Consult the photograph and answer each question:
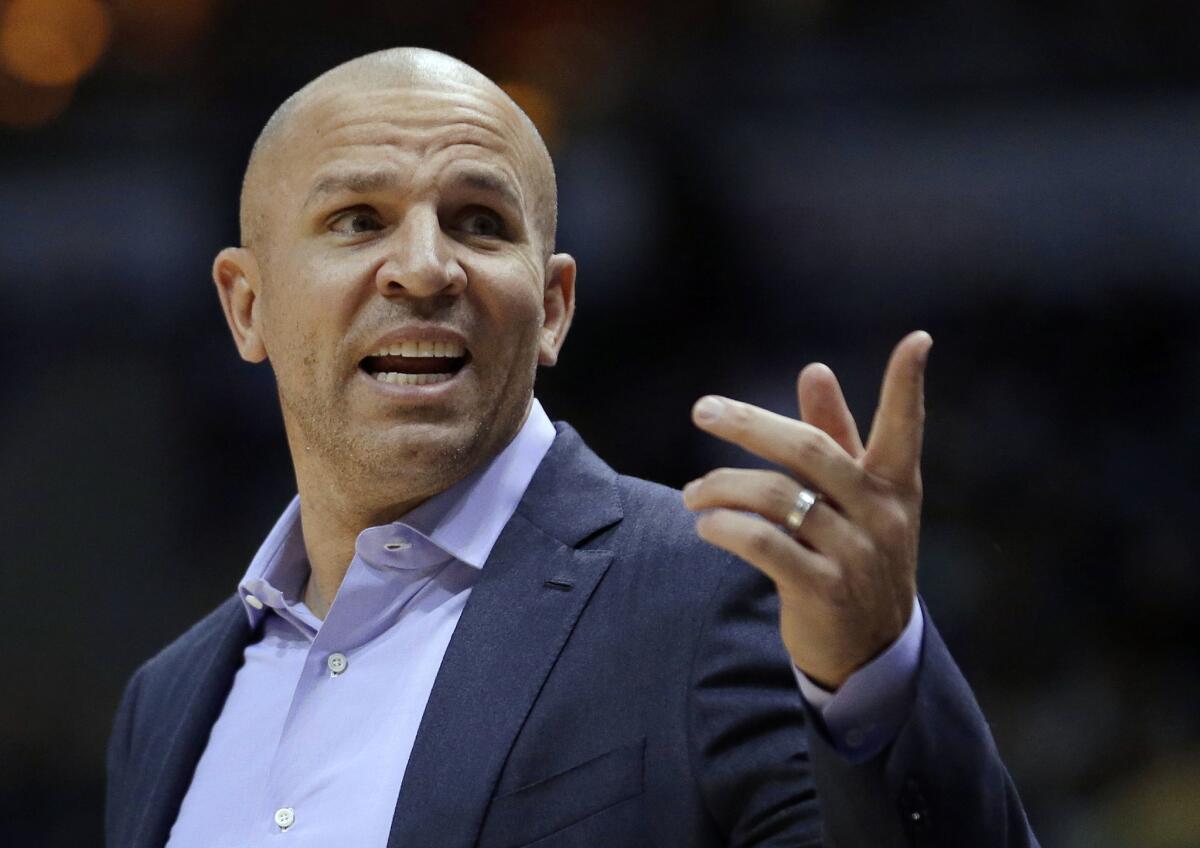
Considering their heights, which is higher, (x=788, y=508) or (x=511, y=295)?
(x=511, y=295)

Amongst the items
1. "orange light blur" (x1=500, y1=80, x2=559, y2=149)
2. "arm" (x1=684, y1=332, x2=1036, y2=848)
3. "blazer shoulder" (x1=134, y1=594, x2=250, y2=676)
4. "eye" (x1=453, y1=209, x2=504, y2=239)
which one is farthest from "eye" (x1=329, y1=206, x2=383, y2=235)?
"orange light blur" (x1=500, y1=80, x2=559, y2=149)

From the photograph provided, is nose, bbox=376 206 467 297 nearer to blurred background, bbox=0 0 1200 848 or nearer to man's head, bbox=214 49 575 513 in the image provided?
man's head, bbox=214 49 575 513

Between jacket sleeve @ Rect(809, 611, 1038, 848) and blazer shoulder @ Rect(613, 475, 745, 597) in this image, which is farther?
blazer shoulder @ Rect(613, 475, 745, 597)

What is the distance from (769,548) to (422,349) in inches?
32.2

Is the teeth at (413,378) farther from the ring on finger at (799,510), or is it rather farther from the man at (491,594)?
the ring on finger at (799,510)

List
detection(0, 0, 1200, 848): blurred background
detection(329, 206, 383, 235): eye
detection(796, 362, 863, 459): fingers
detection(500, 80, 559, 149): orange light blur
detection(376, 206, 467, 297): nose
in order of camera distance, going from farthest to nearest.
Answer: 1. detection(500, 80, 559, 149): orange light blur
2. detection(0, 0, 1200, 848): blurred background
3. detection(329, 206, 383, 235): eye
4. detection(376, 206, 467, 297): nose
5. detection(796, 362, 863, 459): fingers

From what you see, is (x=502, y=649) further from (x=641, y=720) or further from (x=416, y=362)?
(x=416, y=362)

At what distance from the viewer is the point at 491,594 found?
1757 mm

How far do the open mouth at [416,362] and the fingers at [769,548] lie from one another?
763 mm

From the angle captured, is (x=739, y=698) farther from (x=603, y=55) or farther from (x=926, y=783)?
(x=603, y=55)

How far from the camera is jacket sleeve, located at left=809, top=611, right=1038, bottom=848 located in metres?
1.23

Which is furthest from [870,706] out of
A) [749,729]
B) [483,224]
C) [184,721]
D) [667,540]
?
[184,721]

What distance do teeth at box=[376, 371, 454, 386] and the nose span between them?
0.35 feet

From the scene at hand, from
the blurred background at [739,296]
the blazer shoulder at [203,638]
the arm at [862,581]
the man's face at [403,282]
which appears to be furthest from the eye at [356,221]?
the blurred background at [739,296]
